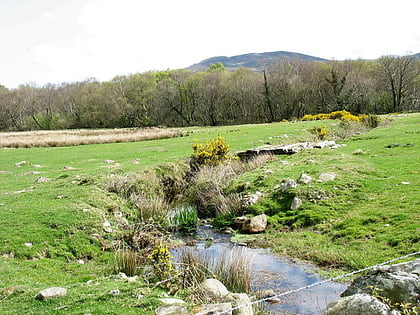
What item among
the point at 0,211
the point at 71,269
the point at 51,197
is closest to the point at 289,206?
the point at 71,269

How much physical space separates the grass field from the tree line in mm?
53278

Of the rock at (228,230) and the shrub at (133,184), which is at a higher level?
the shrub at (133,184)

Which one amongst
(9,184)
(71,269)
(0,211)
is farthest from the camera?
(9,184)

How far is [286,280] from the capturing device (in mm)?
8734

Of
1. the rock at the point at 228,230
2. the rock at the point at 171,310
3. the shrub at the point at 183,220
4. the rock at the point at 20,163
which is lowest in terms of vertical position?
the rock at the point at 228,230

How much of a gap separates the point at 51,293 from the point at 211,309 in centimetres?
303

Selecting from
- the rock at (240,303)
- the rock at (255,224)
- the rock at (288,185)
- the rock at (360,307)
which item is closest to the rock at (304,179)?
the rock at (288,185)

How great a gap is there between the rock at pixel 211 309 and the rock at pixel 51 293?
8.50 ft

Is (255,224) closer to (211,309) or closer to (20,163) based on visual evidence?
(211,309)

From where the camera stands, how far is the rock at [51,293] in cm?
637

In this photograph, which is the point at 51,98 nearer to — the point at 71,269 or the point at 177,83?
the point at 177,83

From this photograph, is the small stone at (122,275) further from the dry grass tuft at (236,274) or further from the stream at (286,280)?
the stream at (286,280)

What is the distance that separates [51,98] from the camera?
103m

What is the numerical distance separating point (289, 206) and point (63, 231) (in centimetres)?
795
